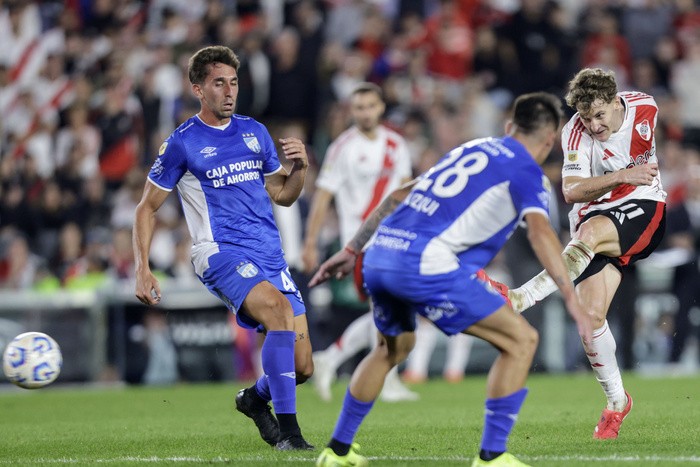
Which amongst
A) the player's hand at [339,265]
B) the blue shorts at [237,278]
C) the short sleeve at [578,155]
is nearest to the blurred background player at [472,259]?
the player's hand at [339,265]

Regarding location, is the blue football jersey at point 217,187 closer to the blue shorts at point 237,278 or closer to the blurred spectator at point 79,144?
the blue shorts at point 237,278

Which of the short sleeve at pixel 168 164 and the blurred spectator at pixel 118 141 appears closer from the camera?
the short sleeve at pixel 168 164

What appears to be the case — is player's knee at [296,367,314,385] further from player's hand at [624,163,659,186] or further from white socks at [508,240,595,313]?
player's hand at [624,163,659,186]

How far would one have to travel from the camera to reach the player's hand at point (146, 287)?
7996 mm

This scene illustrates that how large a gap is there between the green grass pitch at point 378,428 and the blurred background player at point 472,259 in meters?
0.69

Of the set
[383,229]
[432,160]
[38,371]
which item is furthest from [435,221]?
[432,160]

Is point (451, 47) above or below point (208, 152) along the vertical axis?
above

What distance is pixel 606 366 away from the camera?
8.79 m

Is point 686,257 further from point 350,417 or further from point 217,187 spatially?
point 350,417

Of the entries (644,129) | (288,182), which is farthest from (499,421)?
(644,129)

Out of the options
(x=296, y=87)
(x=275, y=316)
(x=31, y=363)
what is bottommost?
(x=31, y=363)

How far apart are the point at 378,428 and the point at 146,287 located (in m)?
2.53

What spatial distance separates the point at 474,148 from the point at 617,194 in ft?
8.82

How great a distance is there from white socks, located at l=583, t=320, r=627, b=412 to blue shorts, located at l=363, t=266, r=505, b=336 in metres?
2.49
